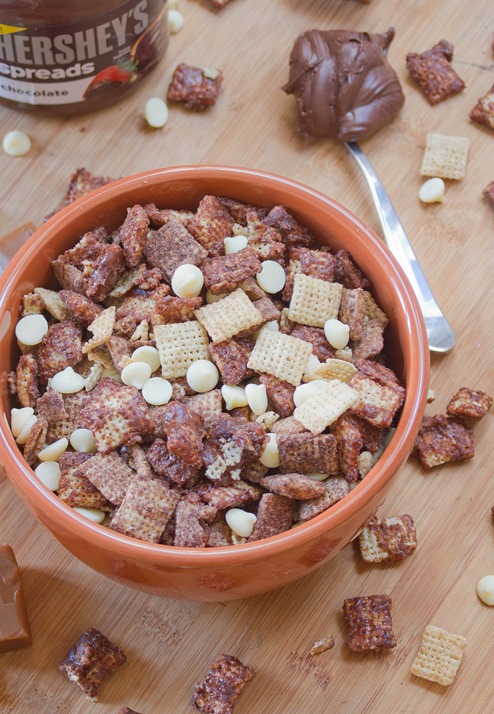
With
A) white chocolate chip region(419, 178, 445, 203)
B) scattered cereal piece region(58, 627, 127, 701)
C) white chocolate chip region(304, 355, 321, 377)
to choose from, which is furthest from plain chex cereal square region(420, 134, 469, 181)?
scattered cereal piece region(58, 627, 127, 701)

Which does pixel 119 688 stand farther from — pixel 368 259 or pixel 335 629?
pixel 368 259

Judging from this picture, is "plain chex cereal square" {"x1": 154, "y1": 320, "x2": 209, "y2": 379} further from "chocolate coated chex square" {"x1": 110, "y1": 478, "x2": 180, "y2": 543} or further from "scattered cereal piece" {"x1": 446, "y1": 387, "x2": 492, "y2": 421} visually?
"scattered cereal piece" {"x1": 446, "y1": 387, "x2": 492, "y2": 421}

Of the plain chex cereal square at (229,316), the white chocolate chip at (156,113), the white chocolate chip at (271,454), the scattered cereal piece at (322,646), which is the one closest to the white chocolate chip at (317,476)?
the white chocolate chip at (271,454)

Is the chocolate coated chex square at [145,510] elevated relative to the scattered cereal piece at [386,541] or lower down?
elevated

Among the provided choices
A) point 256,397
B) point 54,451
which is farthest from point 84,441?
point 256,397

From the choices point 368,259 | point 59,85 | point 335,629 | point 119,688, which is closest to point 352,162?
point 368,259

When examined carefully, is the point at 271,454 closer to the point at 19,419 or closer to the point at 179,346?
the point at 179,346

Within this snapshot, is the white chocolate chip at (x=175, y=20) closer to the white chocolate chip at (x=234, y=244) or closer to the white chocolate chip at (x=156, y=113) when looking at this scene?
the white chocolate chip at (x=156, y=113)
